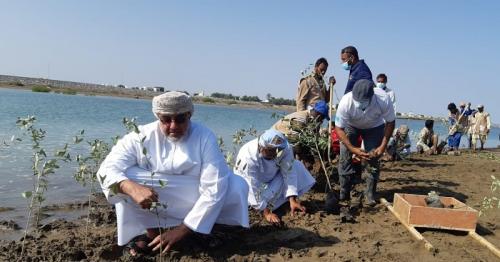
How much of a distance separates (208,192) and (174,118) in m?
0.63

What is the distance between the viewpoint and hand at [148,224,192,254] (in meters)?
3.52

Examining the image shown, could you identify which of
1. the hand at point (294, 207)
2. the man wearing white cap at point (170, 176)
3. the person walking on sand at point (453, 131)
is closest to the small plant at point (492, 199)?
the hand at point (294, 207)

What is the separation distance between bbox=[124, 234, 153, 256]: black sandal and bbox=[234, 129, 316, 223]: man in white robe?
4.36 feet

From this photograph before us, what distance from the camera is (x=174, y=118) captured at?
3.42m

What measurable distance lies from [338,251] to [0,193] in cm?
508

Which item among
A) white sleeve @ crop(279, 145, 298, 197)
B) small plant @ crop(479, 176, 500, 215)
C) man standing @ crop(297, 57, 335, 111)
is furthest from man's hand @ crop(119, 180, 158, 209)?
man standing @ crop(297, 57, 335, 111)

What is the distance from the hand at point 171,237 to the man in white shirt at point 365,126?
2.40 meters

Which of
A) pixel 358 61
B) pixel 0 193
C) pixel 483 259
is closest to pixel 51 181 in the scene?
pixel 0 193

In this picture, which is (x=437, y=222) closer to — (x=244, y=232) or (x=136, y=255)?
(x=244, y=232)

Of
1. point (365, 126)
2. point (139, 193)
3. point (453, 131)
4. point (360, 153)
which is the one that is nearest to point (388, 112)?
point (365, 126)

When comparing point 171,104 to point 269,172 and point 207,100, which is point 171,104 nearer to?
point 269,172

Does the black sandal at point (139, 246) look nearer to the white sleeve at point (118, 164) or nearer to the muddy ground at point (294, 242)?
the muddy ground at point (294, 242)

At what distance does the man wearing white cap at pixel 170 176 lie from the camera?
11.4 feet

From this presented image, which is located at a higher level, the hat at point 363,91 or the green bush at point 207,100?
the hat at point 363,91
